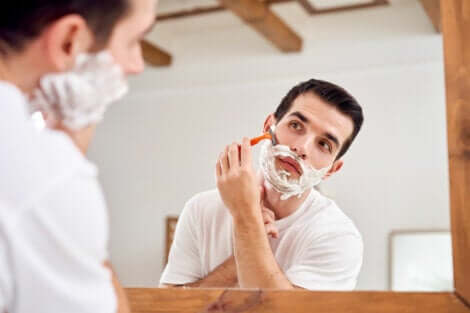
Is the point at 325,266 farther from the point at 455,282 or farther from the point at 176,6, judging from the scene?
the point at 176,6

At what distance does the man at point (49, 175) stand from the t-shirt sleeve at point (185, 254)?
1.55 ft

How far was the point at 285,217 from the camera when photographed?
0.89 metres

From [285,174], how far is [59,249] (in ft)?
1.73

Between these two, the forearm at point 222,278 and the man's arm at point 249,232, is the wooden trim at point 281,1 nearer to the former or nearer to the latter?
the man's arm at point 249,232

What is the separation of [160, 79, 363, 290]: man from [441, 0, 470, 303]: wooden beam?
15 cm

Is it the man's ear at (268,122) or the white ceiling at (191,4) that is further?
the white ceiling at (191,4)

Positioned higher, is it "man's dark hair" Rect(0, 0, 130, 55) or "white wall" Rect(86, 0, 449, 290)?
"man's dark hair" Rect(0, 0, 130, 55)

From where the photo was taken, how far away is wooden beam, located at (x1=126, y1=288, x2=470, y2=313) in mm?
797

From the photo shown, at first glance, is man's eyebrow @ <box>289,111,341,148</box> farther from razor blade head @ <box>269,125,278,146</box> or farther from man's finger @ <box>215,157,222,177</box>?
man's finger @ <box>215,157,222,177</box>

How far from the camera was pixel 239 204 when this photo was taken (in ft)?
2.88

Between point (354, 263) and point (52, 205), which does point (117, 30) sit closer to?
point (52, 205)

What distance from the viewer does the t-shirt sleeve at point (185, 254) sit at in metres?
0.91

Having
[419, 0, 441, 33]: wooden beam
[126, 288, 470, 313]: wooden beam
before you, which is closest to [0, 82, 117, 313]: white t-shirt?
[126, 288, 470, 313]: wooden beam


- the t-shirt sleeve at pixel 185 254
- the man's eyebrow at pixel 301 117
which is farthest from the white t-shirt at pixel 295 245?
the man's eyebrow at pixel 301 117
